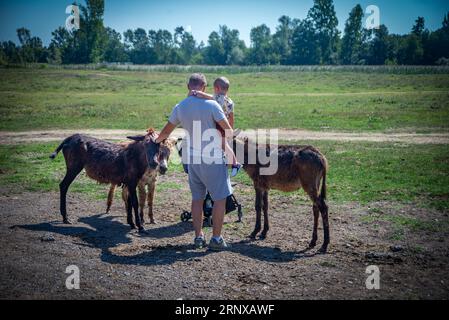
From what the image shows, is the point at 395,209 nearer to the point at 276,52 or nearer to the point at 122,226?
the point at 122,226

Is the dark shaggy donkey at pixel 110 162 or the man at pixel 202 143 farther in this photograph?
the dark shaggy donkey at pixel 110 162

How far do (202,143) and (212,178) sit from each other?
1.82 ft

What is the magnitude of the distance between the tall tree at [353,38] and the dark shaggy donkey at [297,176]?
80.9 m

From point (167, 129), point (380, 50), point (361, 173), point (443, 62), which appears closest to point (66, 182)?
point (167, 129)

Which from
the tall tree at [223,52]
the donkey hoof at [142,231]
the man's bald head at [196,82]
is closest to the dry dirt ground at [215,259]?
the donkey hoof at [142,231]

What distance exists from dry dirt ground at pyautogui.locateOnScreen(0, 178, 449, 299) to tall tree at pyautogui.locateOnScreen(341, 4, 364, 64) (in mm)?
80790

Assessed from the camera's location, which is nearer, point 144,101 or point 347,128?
point 347,128

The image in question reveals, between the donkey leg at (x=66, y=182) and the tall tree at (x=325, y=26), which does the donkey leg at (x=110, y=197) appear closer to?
the donkey leg at (x=66, y=182)

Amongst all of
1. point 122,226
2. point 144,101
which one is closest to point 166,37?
point 144,101

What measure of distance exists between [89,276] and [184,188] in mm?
5430

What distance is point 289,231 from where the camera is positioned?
25.8 feet

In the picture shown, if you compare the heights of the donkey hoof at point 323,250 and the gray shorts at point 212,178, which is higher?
the gray shorts at point 212,178

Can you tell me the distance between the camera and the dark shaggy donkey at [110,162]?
7914 mm

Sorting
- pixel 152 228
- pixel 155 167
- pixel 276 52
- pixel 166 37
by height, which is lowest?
pixel 152 228
